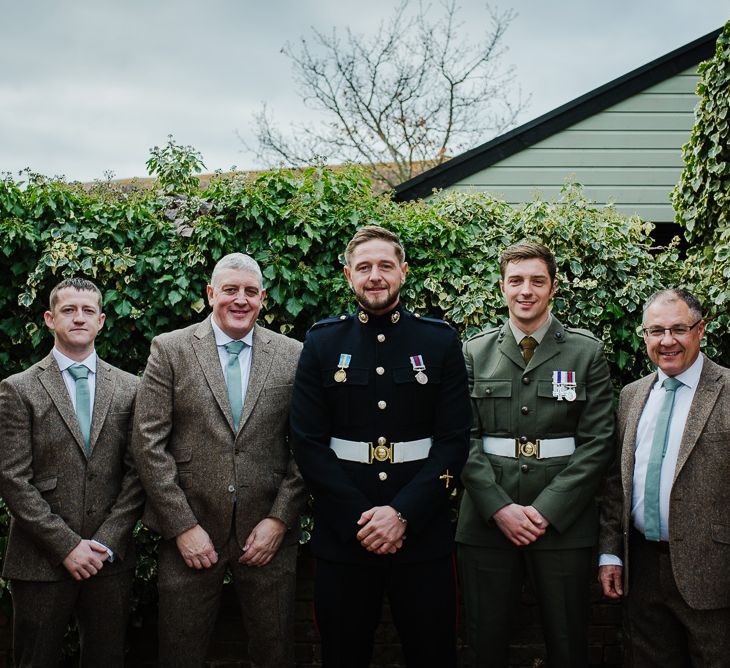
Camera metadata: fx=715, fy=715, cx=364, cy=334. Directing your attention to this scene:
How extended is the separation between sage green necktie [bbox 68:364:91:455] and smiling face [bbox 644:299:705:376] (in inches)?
97.0

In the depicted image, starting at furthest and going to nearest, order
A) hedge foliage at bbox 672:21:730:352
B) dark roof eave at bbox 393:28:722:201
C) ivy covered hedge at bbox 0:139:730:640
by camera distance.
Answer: dark roof eave at bbox 393:28:722:201
hedge foliage at bbox 672:21:730:352
ivy covered hedge at bbox 0:139:730:640

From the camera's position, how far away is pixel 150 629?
410cm

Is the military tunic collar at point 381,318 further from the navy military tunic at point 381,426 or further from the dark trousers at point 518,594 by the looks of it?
the dark trousers at point 518,594

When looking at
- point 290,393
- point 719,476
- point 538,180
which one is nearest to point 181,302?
point 290,393

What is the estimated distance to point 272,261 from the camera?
402 centimetres

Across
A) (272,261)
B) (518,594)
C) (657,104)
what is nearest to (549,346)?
(518,594)

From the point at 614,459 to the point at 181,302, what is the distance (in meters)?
2.40

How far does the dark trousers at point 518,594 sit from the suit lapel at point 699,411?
0.60 m

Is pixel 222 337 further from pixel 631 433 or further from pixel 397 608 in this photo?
pixel 631 433

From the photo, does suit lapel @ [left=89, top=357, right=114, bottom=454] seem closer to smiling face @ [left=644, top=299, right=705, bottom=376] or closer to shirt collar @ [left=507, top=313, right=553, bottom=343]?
shirt collar @ [left=507, top=313, right=553, bottom=343]

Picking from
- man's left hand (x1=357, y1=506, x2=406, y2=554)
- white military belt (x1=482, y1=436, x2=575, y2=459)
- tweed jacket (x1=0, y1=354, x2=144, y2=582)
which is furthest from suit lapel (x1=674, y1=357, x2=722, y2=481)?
tweed jacket (x1=0, y1=354, x2=144, y2=582)

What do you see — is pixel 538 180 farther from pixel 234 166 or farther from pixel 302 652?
pixel 302 652

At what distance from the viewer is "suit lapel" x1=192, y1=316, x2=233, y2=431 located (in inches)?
120

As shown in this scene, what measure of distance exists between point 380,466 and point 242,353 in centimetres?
82
